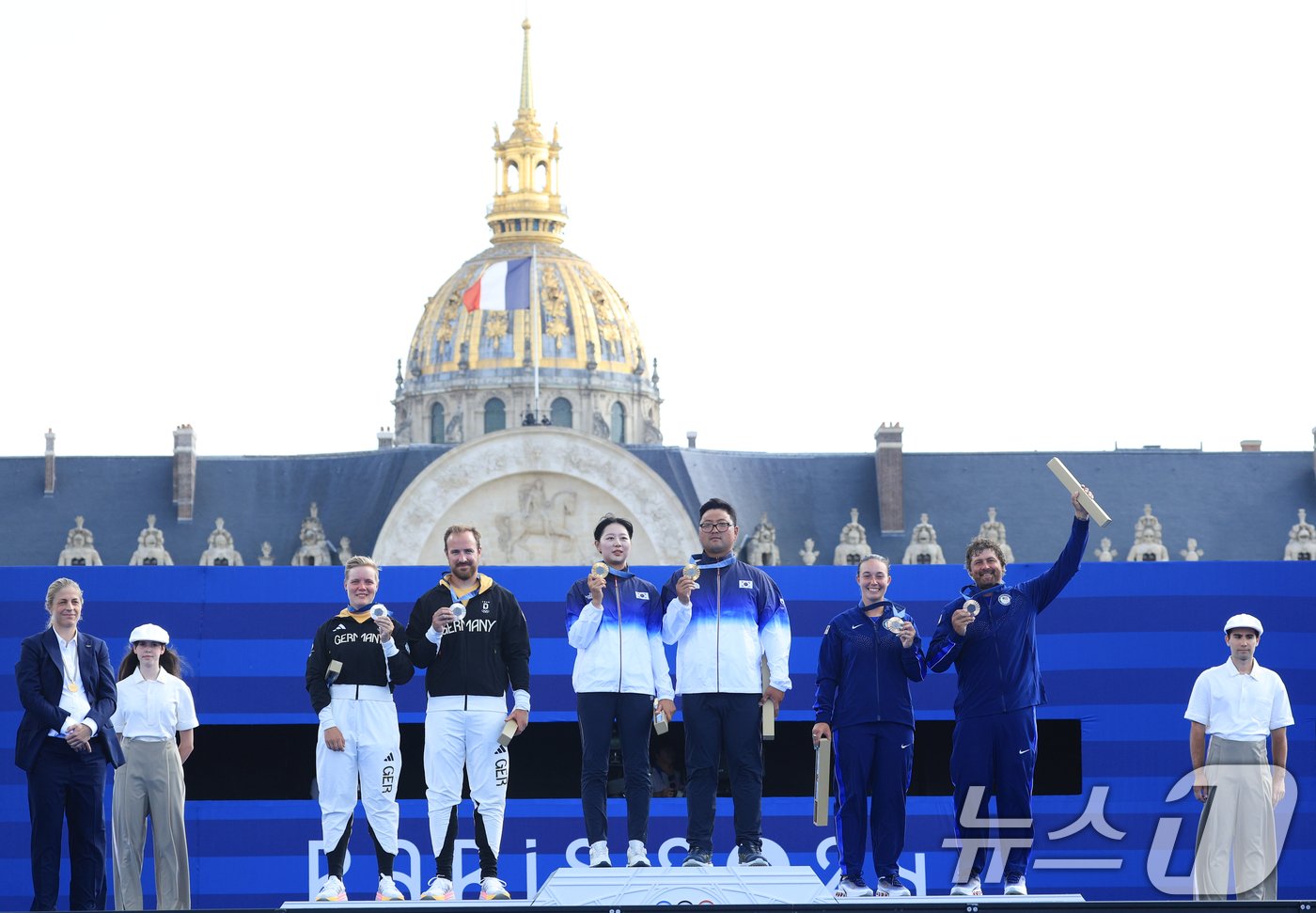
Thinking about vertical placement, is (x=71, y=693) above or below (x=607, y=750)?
above

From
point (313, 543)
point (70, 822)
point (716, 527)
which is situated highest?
point (313, 543)

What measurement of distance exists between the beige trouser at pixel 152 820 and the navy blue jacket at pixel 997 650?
15.9 ft

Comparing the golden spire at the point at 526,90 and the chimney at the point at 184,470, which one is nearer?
the chimney at the point at 184,470

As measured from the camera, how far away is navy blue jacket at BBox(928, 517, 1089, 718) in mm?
14305

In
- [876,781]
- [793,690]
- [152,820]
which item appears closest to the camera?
[876,781]

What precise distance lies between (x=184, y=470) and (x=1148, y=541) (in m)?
30.3

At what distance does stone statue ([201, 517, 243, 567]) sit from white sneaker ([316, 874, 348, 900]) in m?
61.6

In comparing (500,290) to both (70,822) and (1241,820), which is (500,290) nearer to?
(70,822)

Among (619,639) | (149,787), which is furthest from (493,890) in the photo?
(149,787)

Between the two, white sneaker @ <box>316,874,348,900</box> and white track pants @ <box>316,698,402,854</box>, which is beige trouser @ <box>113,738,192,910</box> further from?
white sneaker @ <box>316,874,348,900</box>

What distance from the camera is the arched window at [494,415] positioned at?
4619 inches

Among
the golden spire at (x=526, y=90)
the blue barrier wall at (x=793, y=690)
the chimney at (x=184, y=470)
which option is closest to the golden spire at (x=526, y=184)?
the golden spire at (x=526, y=90)

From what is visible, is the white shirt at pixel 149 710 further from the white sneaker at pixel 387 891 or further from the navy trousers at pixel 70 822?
the white sneaker at pixel 387 891

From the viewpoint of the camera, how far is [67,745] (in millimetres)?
14836
